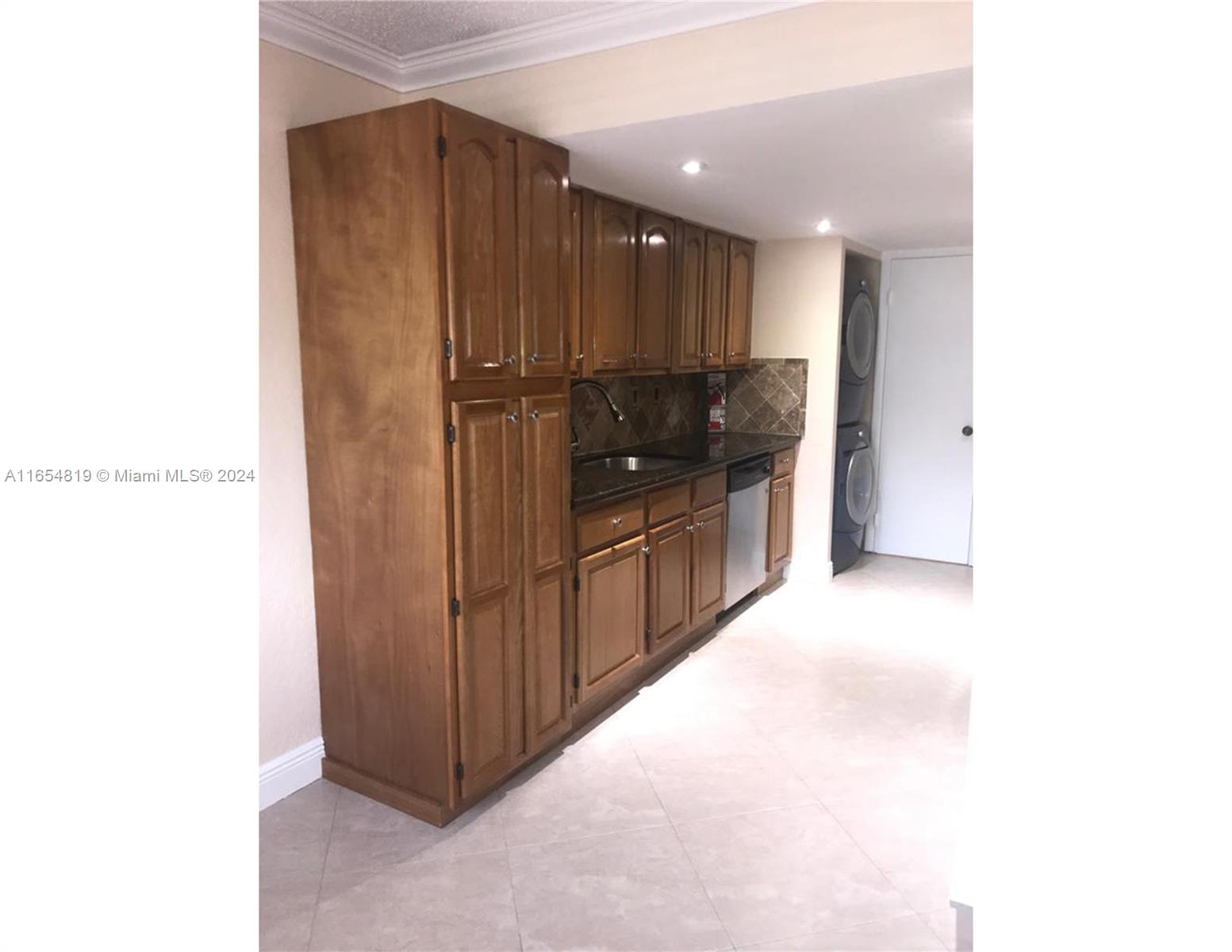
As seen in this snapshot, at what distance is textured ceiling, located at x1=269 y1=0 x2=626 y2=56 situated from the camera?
209 cm

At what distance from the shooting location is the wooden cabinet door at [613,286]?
10.1 ft

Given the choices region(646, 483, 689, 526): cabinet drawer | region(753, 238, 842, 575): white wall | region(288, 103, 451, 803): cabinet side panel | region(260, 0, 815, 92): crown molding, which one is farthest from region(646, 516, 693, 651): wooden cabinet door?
region(260, 0, 815, 92): crown molding

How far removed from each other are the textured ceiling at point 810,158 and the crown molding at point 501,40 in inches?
9.2

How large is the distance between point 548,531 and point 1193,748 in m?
2.24

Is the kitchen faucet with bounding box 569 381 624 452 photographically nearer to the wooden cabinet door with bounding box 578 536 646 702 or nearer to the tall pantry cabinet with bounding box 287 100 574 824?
the wooden cabinet door with bounding box 578 536 646 702

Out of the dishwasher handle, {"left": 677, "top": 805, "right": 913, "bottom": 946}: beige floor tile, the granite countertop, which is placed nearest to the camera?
{"left": 677, "top": 805, "right": 913, "bottom": 946}: beige floor tile

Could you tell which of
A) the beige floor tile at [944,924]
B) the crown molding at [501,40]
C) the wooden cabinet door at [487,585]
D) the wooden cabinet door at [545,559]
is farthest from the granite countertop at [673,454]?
the beige floor tile at [944,924]

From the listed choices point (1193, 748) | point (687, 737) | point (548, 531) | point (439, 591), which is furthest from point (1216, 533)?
point (687, 737)

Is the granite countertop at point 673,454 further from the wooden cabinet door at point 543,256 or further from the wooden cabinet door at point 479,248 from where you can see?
the wooden cabinet door at point 479,248

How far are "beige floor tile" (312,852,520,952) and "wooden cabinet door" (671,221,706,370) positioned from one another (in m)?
2.41

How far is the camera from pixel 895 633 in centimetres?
389

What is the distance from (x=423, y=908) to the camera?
76.9 inches

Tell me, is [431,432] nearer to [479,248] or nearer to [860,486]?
[479,248]
